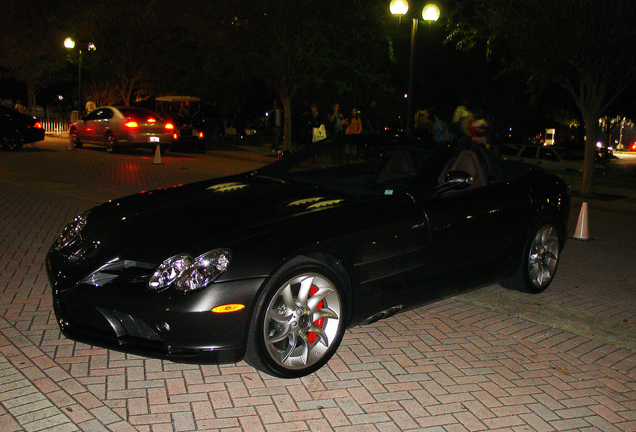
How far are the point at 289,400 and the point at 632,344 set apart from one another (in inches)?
113

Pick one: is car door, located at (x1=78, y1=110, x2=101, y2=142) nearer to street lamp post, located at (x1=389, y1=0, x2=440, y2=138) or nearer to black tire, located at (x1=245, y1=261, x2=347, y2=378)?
street lamp post, located at (x1=389, y1=0, x2=440, y2=138)

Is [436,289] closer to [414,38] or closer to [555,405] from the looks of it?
[555,405]

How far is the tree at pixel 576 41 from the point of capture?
14023mm

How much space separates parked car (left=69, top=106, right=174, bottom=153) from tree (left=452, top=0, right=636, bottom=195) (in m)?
11.0

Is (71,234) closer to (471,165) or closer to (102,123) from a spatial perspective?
(471,165)

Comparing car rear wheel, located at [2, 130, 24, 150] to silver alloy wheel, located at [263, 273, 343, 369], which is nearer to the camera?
silver alloy wheel, located at [263, 273, 343, 369]

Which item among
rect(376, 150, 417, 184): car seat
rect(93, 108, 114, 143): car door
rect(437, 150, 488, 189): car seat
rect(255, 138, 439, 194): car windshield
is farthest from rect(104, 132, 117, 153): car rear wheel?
rect(437, 150, 488, 189): car seat

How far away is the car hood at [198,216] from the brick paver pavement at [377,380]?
81 cm

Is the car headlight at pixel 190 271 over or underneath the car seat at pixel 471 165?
underneath

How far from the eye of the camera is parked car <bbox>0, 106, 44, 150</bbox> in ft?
68.6

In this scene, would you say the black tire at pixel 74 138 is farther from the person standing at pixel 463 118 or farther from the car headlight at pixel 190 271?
the car headlight at pixel 190 271

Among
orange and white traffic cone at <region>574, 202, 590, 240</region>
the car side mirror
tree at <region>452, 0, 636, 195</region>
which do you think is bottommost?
orange and white traffic cone at <region>574, 202, 590, 240</region>

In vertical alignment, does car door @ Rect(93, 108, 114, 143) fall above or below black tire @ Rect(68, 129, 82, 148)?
above

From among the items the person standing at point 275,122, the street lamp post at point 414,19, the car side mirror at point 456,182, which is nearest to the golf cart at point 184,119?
the person standing at point 275,122
